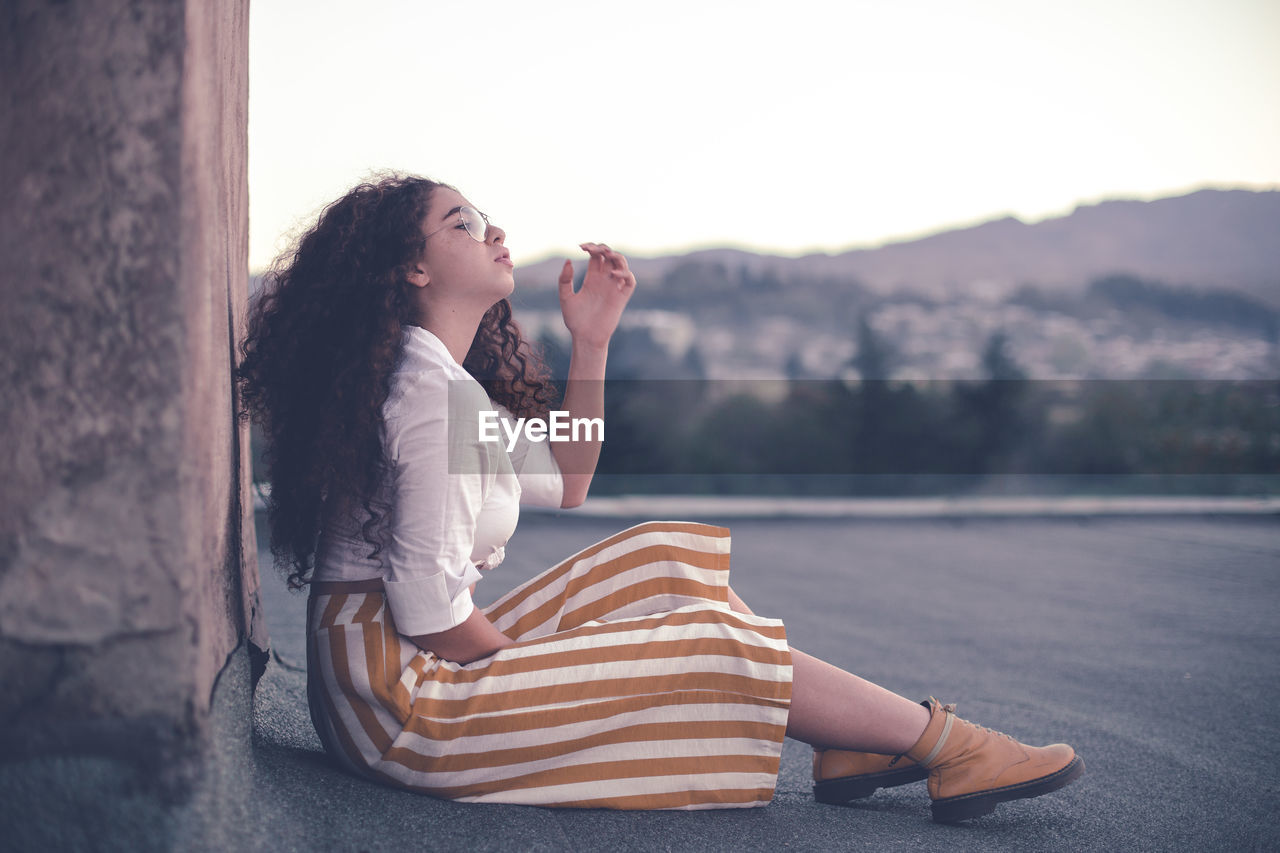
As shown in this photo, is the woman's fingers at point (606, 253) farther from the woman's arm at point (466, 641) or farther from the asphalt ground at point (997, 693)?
the asphalt ground at point (997, 693)

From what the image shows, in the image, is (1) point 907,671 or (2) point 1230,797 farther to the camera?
(1) point 907,671

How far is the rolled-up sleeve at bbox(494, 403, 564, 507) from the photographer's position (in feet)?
7.00

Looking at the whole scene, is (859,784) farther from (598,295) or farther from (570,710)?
(598,295)

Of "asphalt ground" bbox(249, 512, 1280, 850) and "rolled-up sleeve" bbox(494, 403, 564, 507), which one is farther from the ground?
"rolled-up sleeve" bbox(494, 403, 564, 507)

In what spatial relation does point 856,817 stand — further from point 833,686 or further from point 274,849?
point 274,849

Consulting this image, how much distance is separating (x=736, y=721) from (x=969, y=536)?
7058mm

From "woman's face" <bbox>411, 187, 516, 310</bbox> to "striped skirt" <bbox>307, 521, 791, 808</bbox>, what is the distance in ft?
2.03

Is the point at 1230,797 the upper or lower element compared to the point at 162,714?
lower

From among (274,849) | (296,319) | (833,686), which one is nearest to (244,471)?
(296,319)

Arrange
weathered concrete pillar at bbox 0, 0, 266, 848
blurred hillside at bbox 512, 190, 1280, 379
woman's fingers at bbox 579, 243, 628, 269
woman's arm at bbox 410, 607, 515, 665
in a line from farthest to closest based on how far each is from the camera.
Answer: blurred hillside at bbox 512, 190, 1280, 379 < woman's fingers at bbox 579, 243, 628, 269 < woman's arm at bbox 410, 607, 515, 665 < weathered concrete pillar at bbox 0, 0, 266, 848

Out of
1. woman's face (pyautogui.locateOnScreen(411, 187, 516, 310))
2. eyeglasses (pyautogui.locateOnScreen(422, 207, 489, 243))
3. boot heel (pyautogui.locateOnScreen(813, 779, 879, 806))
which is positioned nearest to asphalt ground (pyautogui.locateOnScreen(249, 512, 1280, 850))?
boot heel (pyautogui.locateOnScreen(813, 779, 879, 806))

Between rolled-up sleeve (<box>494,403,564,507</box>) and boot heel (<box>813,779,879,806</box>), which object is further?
rolled-up sleeve (<box>494,403,564,507</box>)

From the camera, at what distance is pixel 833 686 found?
171 centimetres

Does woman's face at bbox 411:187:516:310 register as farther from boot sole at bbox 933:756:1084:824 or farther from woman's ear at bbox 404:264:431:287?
boot sole at bbox 933:756:1084:824
